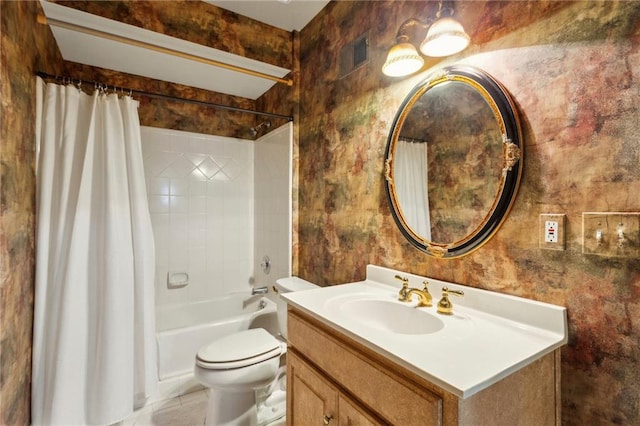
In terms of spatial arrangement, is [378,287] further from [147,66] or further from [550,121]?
[147,66]

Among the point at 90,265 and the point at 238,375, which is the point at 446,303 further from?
the point at 90,265

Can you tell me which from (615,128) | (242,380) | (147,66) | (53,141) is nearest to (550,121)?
(615,128)

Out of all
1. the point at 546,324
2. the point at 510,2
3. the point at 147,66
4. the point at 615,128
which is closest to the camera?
the point at 615,128

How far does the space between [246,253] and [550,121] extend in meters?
2.60

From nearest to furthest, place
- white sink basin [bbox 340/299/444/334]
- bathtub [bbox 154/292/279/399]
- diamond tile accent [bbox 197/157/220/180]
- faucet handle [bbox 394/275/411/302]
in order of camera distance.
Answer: white sink basin [bbox 340/299/444/334]
faucet handle [bbox 394/275/411/302]
bathtub [bbox 154/292/279/399]
diamond tile accent [bbox 197/157/220/180]

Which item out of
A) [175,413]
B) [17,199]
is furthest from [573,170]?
[175,413]

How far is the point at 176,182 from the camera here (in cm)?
267

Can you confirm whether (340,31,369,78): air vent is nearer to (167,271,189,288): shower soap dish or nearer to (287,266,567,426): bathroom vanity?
(287,266,567,426): bathroom vanity

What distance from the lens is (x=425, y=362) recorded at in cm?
73

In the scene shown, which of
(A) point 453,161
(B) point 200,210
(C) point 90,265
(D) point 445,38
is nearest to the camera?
(D) point 445,38

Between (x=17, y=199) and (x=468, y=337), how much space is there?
1885 millimetres

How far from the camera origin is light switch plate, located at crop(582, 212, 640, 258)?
2.53 feet

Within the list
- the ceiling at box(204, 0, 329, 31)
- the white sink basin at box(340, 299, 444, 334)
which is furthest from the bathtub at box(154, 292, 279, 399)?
the ceiling at box(204, 0, 329, 31)

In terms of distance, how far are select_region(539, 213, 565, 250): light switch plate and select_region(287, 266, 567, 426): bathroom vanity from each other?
185 mm
